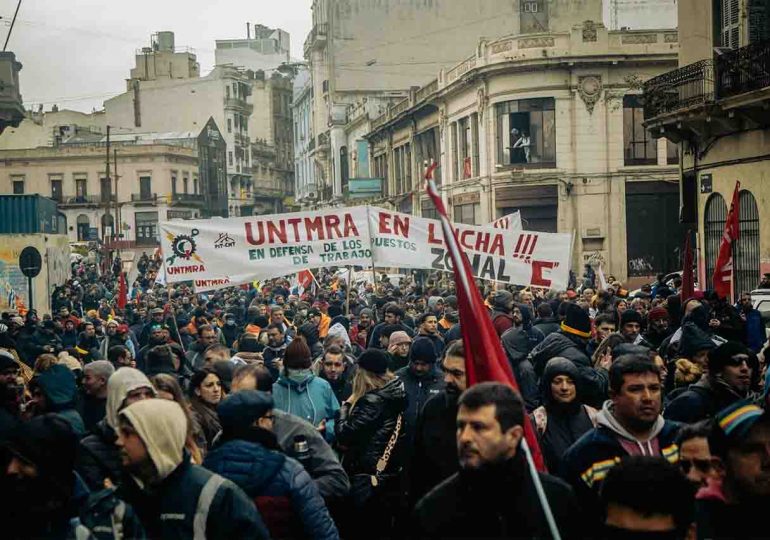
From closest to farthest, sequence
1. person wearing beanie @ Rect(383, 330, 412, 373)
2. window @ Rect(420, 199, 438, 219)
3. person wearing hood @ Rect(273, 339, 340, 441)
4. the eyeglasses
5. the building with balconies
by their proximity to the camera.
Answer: the eyeglasses < person wearing hood @ Rect(273, 339, 340, 441) < person wearing beanie @ Rect(383, 330, 412, 373) < the building with balconies < window @ Rect(420, 199, 438, 219)

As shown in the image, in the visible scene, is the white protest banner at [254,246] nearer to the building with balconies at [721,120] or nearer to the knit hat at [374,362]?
the knit hat at [374,362]

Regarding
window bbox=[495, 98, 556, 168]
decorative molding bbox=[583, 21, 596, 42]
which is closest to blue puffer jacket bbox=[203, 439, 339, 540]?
window bbox=[495, 98, 556, 168]

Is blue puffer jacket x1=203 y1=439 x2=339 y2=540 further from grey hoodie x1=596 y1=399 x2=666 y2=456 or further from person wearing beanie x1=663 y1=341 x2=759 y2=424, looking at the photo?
person wearing beanie x1=663 y1=341 x2=759 y2=424

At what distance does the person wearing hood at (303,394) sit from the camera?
751cm

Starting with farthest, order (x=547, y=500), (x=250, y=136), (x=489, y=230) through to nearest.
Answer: (x=250, y=136) → (x=489, y=230) → (x=547, y=500)

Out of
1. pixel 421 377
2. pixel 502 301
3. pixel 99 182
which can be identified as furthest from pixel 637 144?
pixel 99 182

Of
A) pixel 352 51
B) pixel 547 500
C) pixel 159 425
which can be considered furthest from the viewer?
pixel 352 51

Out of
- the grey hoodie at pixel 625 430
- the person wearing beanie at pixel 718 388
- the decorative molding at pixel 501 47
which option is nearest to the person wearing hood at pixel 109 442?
the grey hoodie at pixel 625 430

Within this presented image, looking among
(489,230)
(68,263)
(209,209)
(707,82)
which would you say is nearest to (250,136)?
(209,209)

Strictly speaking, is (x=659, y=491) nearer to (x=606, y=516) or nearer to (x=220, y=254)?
(x=606, y=516)

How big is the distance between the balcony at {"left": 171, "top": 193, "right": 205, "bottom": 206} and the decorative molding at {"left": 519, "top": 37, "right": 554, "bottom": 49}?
5304cm

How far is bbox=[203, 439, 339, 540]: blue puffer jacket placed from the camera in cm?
463

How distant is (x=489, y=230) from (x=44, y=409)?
7.37m

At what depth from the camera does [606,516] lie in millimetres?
3658
